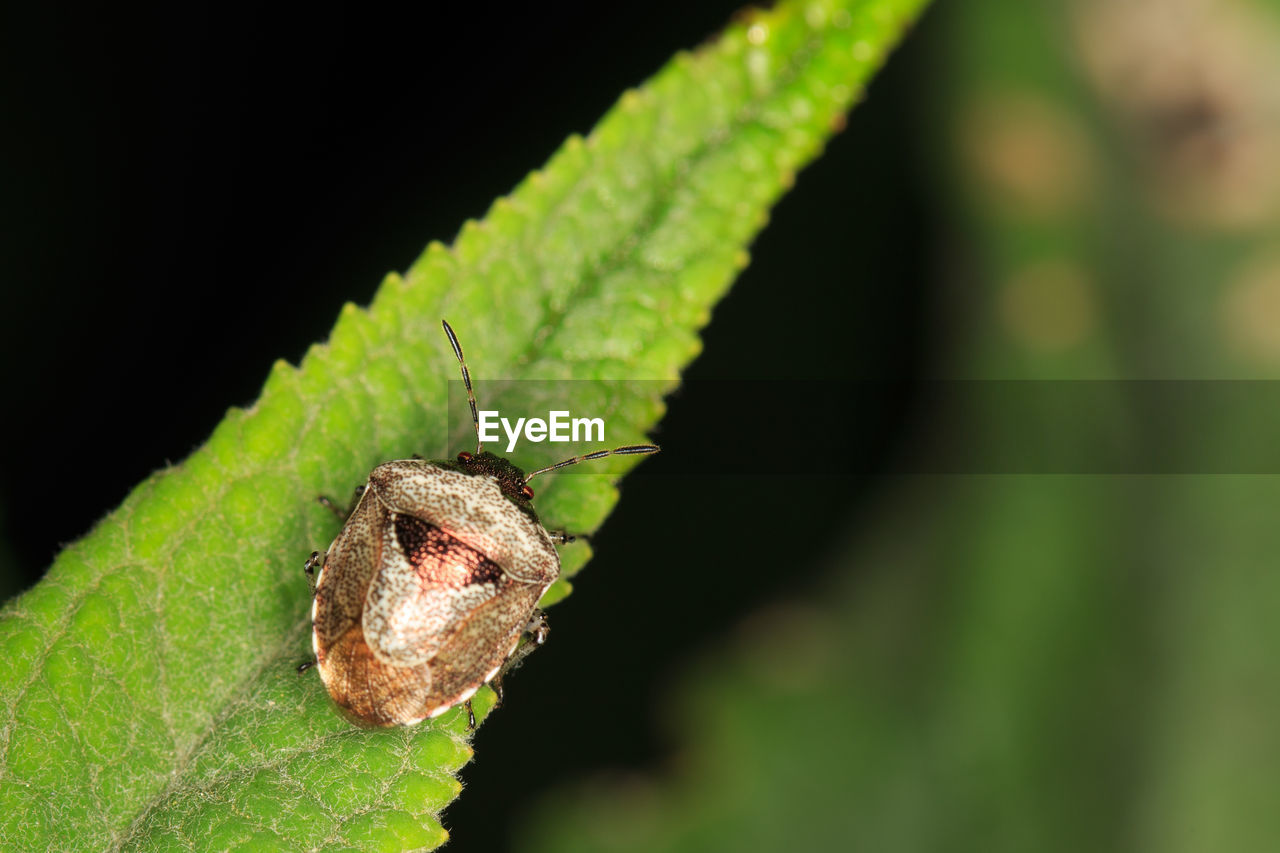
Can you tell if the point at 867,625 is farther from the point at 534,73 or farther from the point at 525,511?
the point at 534,73

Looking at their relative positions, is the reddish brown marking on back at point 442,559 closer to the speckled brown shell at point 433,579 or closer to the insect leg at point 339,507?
the speckled brown shell at point 433,579

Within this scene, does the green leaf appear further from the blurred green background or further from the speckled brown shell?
the blurred green background

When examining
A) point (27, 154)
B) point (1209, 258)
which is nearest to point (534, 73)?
point (27, 154)

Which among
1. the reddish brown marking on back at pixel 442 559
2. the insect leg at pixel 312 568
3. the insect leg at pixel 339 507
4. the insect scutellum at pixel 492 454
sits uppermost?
the insect scutellum at pixel 492 454

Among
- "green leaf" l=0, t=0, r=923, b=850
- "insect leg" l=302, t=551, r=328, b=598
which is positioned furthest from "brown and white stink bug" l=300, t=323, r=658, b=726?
"green leaf" l=0, t=0, r=923, b=850

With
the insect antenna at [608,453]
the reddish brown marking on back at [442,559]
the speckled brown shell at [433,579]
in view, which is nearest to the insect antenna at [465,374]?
the speckled brown shell at [433,579]

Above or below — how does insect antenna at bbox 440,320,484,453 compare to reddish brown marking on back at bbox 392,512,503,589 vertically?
above
